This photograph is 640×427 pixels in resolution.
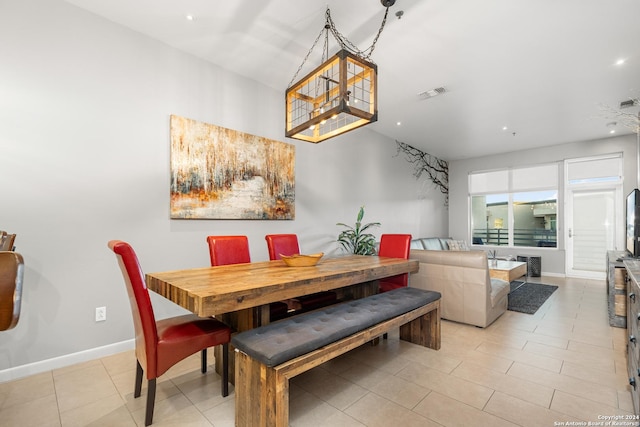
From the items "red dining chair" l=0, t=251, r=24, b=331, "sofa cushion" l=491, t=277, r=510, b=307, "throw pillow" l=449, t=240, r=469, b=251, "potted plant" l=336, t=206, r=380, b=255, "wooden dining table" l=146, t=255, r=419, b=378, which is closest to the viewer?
"red dining chair" l=0, t=251, r=24, b=331

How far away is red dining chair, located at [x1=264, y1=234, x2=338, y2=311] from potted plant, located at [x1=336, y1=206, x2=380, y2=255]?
5.34 ft

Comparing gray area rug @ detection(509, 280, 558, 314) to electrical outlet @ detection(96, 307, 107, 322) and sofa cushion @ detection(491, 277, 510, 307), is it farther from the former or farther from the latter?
electrical outlet @ detection(96, 307, 107, 322)

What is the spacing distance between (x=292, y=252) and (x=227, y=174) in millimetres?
1192

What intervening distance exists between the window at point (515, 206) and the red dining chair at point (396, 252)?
5315 millimetres

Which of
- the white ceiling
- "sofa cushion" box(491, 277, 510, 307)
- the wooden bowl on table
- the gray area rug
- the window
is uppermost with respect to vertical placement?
the white ceiling

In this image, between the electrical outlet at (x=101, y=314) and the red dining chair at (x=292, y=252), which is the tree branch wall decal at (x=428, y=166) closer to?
the red dining chair at (x=292, y=252)

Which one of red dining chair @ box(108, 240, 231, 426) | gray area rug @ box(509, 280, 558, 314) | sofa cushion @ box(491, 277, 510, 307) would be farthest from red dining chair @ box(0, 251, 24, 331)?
gray area rug @ box(509, 280, 558, 314)

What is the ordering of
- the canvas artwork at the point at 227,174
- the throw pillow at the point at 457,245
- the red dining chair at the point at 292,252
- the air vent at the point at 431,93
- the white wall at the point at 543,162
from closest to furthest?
the red dining chair at the point at 292,252 < the canvas artwork at the point at 227,174 < the air vent at the point at 431,93 < the white wall at the point at 543,162 < the throw pillow at the point at 457,245

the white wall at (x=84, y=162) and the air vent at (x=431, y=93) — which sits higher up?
the air vent at (x=431, y=93)

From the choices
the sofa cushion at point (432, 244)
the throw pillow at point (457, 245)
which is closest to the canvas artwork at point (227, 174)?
the sofa cushion at point (432, 244)

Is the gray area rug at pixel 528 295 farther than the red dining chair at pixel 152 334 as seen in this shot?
Yes

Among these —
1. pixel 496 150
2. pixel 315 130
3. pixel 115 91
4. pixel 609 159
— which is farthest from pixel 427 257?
pixel 609 159

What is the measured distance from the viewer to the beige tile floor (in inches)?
70.2

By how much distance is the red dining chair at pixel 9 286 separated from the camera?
1479 millimetres
